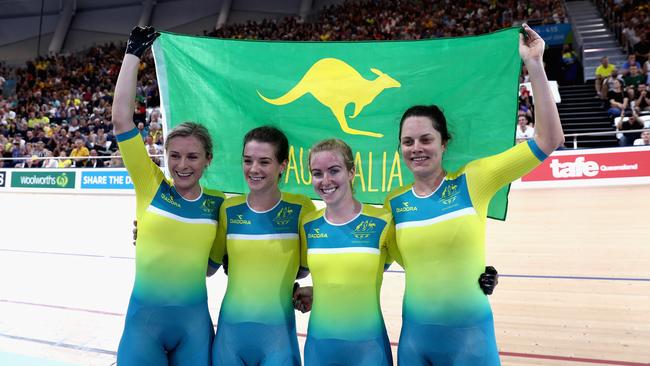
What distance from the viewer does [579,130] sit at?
1323 centimetres

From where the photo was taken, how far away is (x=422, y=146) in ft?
7.13

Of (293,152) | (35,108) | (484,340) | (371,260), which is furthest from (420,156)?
(35,108)

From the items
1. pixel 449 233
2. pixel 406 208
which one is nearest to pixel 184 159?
pixel 406 208

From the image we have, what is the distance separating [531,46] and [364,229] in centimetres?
119

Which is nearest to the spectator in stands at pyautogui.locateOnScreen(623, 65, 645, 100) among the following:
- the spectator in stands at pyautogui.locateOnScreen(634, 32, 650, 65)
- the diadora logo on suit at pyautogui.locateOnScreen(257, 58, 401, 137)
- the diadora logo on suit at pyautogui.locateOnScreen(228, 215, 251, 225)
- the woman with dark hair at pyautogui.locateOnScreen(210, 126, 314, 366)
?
the spectator in stands at pyautogui.locateOnScreen(634, 32, 650, 65)

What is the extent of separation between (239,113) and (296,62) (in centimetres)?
59

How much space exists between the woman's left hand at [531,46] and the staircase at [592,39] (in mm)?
14999

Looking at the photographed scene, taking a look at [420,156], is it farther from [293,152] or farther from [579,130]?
[579,130]

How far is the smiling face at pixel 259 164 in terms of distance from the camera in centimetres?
Answer: 234

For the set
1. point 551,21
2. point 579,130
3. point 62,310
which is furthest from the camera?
point 551,21

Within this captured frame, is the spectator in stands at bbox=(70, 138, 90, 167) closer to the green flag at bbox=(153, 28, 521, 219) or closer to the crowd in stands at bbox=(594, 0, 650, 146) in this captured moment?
the green flag at bbox=(153, 28, 521, 219)

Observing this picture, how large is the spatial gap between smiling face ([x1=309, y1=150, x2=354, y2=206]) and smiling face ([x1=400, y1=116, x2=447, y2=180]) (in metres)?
0.32

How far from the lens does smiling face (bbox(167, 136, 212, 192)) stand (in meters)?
2.43

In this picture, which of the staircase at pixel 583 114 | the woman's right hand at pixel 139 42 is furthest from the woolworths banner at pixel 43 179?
the staircase at pixel 583 114
